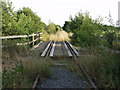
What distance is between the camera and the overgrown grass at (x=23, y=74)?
3500 millimetres

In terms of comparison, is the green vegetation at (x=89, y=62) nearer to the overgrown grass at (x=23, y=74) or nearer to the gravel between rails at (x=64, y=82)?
the overgrown grass at (x=23, y=74)

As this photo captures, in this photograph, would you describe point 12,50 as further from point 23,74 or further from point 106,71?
point 106,71

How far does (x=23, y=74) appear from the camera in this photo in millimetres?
4285

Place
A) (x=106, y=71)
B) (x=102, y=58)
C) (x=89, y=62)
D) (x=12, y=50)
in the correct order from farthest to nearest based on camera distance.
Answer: (x=12, y=50)
(x=89, y=62)
(x=102, y=58)
(x=106, y=71)

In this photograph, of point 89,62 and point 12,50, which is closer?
point 89,62

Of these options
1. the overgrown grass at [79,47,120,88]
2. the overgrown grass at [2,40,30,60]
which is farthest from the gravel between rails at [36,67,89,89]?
the overgrown grass at [2,40,30,60]

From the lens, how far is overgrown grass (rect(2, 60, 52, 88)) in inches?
138

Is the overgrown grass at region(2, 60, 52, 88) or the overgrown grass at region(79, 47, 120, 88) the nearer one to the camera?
the overgrown grass at region(2, 60, 52, 88)

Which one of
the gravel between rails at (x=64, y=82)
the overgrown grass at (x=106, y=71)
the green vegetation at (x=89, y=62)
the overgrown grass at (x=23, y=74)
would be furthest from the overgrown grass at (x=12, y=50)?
the overgrown grass at (x=106, y=71)

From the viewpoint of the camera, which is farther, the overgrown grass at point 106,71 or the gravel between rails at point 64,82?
the gravel between rails at point 64,82

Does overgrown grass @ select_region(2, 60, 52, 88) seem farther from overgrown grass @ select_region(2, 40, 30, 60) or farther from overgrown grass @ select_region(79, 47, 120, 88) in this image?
overgrown grass @ select_region(2, 40, 30, 60)

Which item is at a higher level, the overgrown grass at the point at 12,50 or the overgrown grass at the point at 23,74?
the overgrown grass at the point at 12,50

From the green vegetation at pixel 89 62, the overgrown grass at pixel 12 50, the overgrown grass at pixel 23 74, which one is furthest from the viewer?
the overgrown grass at pixel 12 50

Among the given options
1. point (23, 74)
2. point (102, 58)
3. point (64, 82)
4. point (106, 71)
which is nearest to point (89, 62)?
point (102, 58)
